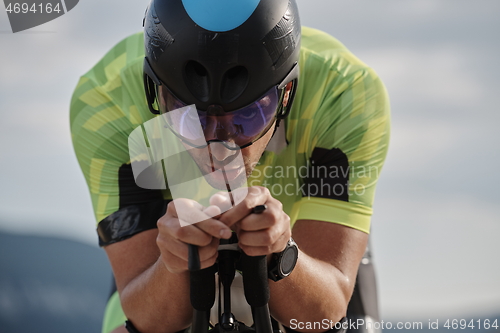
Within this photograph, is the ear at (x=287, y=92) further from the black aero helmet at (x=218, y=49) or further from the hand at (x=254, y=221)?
the hand at (x=254, y=221)

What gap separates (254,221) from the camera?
1610 millimetres

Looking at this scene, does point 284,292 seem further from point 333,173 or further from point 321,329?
point 333,173

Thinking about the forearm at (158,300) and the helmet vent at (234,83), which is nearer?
the helmet vent at (234,83)

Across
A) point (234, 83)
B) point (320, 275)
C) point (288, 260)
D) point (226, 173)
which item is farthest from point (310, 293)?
point (234, 83)

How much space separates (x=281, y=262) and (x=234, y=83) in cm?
70

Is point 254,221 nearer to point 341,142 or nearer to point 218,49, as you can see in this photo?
point 218,49

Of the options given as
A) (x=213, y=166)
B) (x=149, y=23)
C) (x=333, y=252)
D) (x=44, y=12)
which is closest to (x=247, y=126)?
(x=213, y=166)

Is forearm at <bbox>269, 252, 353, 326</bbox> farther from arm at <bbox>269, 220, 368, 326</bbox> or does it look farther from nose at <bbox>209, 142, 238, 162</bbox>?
nose at <bbox>209, 142, 238, 162</bbox>

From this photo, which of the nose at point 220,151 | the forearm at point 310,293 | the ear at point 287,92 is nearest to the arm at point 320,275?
the forearm at point 310,293

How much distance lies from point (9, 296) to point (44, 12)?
3759 mm

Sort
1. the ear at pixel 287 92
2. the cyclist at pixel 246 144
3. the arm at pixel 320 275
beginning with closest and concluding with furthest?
the cyclist at pixel 246 144
the arm at pixel 320 275
the ear at pixel 287 92

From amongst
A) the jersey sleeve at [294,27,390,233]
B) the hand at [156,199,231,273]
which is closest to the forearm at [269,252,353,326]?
the jersey sleeve at [294,27,390,233]

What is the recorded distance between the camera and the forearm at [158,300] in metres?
2.14

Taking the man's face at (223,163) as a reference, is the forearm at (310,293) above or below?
below
